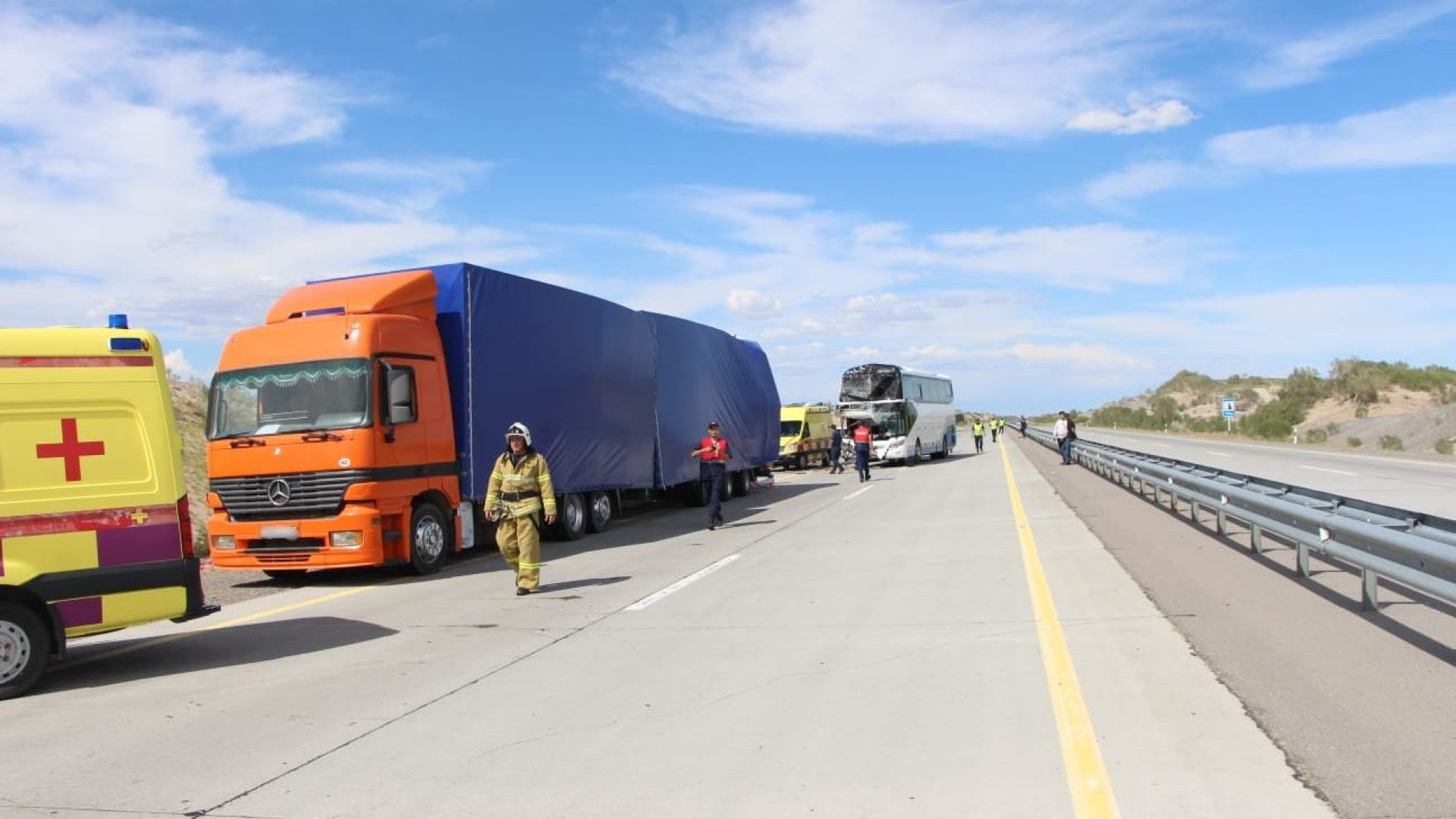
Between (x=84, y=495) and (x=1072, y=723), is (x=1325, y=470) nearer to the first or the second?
(x=1072, y=723)

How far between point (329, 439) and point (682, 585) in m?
4.38

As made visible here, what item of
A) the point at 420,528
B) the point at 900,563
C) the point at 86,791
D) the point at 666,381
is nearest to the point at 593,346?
the point at 666,381

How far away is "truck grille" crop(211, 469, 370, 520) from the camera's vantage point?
12125 millimetres

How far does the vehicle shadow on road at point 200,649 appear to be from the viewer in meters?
8.08

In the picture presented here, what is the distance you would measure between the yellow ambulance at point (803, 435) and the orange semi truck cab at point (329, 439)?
28.3 m

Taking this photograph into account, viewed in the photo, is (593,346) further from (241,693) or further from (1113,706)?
(1113,706)

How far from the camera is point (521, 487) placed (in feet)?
36.8

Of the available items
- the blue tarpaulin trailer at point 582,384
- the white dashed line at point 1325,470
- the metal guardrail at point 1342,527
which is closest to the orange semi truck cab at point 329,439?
the blue tarpaulin trailer at point 582,384

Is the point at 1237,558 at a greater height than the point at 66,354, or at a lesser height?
lesser

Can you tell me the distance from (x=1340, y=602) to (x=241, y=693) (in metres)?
8.61

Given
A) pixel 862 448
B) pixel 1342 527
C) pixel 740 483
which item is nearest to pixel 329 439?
pixel 1342 527

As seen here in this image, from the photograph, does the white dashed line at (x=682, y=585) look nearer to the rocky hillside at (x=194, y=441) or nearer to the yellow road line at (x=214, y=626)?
the yellow road line at (x=214, y=626)

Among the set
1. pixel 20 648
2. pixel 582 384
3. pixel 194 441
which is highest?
pixel 582 384

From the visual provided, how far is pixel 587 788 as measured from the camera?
500 centimetres
